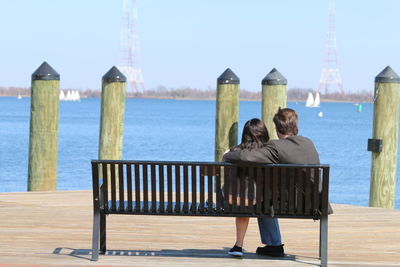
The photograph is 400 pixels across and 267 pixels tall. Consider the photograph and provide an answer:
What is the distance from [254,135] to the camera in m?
6.45

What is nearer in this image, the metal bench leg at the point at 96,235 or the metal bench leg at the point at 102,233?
the metal bench leg at the point at 96,235

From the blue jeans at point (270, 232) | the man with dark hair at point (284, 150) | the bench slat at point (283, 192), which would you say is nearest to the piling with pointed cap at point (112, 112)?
the blue jeans at point (270, 232)

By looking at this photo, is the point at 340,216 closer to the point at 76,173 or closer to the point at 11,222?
the point at 11,222

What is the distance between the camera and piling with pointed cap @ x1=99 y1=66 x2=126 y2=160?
10.6 meters

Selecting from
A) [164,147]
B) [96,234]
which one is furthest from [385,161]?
[164,147]

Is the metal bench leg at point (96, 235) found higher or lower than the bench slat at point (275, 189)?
lower

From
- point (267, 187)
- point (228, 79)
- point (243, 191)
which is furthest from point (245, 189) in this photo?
point (228, 79)

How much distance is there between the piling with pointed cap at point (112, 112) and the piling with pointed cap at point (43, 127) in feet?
1.74

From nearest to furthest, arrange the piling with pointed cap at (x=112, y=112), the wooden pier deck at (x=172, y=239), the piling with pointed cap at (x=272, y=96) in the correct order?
1. the wooden pier deck at (x=172, y=239)
2. the piling with pointed cap at (x=272, y=96)
3. the piling with pointed cap at (x=112, y=112)

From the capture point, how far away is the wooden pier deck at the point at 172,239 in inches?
260

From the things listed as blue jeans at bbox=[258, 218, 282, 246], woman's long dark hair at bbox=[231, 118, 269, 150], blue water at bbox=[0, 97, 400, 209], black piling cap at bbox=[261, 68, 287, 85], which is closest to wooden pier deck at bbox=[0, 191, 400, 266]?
blue jeans at bbox=[258, 218, 282, 246]

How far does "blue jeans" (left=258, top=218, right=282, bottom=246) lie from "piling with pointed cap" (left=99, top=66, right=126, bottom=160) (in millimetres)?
4152

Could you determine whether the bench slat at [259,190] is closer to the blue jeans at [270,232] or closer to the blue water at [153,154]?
the blue jeans at [270,232]

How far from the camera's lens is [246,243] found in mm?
7477
